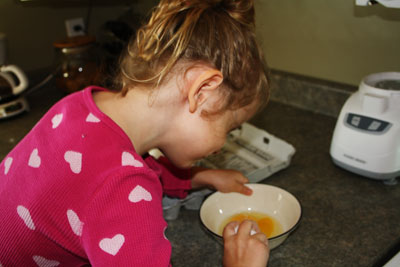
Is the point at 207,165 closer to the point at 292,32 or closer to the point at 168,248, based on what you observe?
the point at 168,248

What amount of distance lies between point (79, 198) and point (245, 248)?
0.92ft

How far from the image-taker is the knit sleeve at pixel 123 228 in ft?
1.77

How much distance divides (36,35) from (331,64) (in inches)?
42.3

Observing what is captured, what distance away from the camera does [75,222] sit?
0.59 metres

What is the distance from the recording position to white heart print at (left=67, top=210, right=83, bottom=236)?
586 millimetres

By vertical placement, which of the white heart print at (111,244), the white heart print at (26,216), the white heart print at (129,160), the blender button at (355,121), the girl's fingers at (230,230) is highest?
the white heart print at (129,160)

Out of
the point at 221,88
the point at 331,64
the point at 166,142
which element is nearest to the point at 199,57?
the point at 221,88

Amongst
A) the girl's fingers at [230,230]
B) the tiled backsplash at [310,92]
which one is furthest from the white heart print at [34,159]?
the tiled backsplash at [310,92]

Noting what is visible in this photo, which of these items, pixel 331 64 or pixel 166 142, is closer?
pixel 166 142

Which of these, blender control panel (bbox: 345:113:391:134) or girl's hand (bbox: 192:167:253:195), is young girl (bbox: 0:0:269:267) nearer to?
girl's hand (bbox: 192:167:253:195)

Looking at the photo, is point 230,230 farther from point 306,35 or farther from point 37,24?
point 37,24

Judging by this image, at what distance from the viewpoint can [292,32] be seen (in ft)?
4.12

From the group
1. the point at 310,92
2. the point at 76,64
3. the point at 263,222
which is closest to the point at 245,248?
the point at 263,222

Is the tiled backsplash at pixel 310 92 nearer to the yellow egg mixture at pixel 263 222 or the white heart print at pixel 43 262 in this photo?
the yellow egg mixture at pixel 263 222
